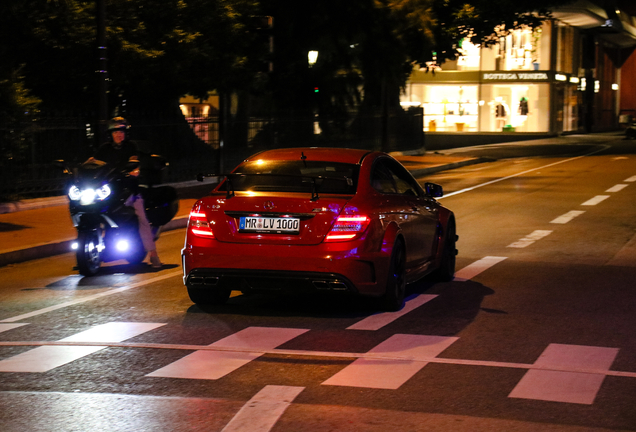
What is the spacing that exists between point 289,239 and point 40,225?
836cm

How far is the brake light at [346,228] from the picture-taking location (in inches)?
327

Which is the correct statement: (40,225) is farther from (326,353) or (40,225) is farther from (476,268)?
(326,353)

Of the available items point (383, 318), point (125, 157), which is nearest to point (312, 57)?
point (125, 157)

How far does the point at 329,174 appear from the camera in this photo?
9188mm

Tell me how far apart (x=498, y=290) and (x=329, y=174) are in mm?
2184

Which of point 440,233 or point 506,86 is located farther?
point 506,86

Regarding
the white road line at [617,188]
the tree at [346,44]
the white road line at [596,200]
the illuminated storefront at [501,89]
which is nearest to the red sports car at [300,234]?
the white road line at [596,200]

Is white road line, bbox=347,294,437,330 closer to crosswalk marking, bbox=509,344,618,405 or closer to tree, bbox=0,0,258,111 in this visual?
crosswalk marking, bbox=509,344,618,405

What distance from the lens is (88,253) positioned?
11.1m

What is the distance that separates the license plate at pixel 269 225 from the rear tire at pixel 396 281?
91 cm

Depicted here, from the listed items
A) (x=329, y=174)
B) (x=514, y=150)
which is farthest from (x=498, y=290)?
(x=514, y=150)

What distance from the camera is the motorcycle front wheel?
1102 centimetres

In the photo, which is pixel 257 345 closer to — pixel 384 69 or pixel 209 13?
pixel 209 13

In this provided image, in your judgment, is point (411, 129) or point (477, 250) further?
→ point (411, 129)
